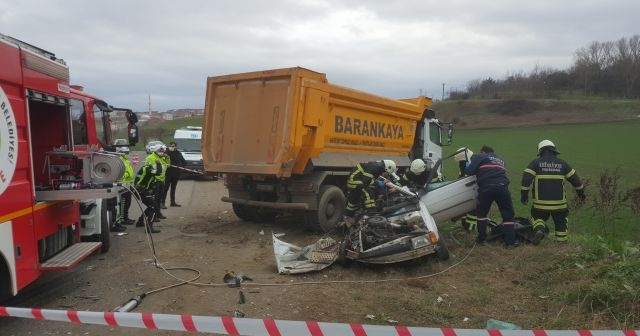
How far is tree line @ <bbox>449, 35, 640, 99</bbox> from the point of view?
3228 inches

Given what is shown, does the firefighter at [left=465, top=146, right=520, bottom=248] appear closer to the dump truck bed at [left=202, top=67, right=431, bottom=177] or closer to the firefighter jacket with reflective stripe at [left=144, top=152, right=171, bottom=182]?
the dump truck bed at [left=202, top=67, right=431, bottom=177]

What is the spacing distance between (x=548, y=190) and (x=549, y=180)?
15 cm

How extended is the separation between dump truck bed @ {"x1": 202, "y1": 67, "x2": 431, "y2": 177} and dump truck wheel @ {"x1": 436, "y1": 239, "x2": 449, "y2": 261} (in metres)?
2.88

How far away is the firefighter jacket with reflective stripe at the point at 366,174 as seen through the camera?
8.17 metres

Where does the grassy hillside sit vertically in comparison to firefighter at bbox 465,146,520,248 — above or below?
above

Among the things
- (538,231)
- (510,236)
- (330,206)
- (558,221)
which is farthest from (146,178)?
(558,221)

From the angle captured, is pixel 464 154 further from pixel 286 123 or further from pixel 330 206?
pixel 286 123

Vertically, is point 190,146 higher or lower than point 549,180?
higher

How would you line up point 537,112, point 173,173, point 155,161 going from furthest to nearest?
point 537,112, point 173,173, point 155,161

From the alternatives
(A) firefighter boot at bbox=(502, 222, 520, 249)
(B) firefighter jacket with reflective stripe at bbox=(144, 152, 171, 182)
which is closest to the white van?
(B) firefighter jacket with reflective stripe at bbox=(144, 152, 171, 182)

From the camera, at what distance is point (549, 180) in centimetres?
764

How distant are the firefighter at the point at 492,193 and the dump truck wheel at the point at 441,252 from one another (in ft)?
4.23

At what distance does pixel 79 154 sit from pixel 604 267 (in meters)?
5.64

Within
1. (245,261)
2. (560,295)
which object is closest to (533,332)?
(560,295)
